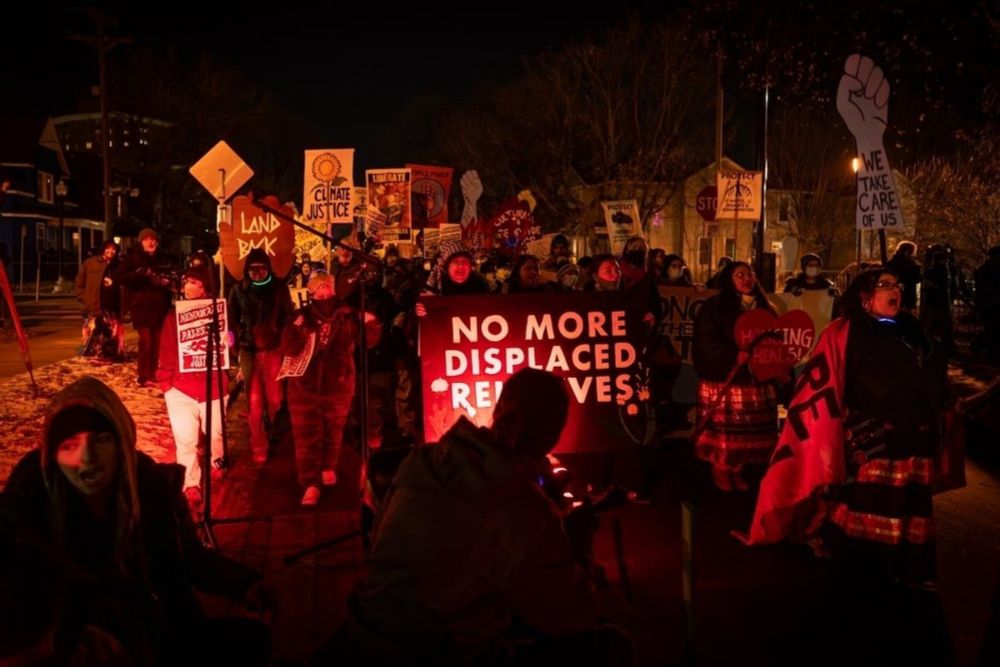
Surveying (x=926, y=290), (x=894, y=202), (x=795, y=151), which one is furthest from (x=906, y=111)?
(x=894, y=202)

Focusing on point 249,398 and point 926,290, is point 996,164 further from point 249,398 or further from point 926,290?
point 249,398

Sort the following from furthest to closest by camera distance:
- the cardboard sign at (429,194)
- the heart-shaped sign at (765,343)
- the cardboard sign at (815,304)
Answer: the cardboard sign at (429,194)
the cardboard sign at (815,304)
the heart-shaped sign at (765,343)

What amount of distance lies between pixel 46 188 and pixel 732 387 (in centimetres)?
5551

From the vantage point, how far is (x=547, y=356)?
6.09 meters

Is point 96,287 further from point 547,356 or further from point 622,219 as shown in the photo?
point 547,356

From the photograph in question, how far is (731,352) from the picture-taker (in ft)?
24.8

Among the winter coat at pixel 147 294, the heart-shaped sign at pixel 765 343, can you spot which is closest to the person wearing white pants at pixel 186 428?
the heart-shaped sign at pixel 765 343

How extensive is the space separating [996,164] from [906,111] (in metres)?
4.59

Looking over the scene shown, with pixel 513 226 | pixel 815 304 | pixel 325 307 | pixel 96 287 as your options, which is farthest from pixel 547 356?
pixel 96 287

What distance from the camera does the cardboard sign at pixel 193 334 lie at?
6.90 m

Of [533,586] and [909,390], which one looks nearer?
[533,586]

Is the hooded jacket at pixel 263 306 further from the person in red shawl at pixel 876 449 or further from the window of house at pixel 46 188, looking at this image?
the window of house at pixel 46 188

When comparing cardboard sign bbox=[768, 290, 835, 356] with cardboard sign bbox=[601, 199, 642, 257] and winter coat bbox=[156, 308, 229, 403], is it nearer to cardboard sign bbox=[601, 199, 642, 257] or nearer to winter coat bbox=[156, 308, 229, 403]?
cardboard sign bbox=[601, 199, 642, 257]

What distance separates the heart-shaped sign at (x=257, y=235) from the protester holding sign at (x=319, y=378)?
0.36 meters
